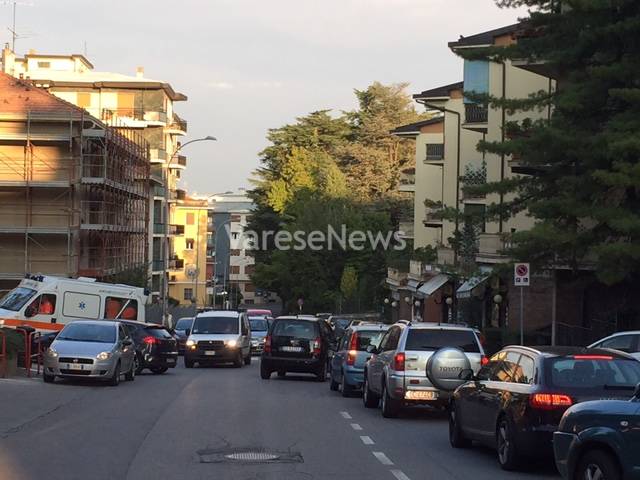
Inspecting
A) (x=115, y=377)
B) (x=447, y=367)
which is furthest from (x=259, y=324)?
(x=447, y=367)

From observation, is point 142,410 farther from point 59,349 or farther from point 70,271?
point 70,271

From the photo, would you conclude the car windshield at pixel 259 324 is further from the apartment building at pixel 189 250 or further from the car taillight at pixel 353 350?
the apartment building at pixel 189 250

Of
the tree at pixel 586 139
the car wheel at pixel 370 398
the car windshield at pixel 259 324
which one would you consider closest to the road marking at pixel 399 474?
the car wheel at pixel 370 398

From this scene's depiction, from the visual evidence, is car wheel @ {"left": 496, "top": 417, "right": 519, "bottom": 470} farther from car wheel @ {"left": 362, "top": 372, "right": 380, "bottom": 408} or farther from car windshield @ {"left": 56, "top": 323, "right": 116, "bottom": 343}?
car windshield @ {"left": 56, "top": 323, "right": 116, "bottom": 343}

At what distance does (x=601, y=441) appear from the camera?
8.99 meters

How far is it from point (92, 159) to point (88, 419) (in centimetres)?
4417

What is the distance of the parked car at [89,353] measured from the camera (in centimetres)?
2494

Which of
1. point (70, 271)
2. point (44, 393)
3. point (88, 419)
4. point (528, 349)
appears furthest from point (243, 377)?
point (70, 271)

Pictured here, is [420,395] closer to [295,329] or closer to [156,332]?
[295,329]

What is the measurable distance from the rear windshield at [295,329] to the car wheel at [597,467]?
2133 cm

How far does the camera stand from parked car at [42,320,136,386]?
2494 centimetres

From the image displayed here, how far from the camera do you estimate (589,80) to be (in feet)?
88.5

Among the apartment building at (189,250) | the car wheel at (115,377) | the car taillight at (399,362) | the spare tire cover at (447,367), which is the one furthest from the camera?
the apartment building at (189,250)

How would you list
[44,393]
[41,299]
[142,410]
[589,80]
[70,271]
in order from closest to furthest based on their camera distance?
[142,410]
[44,393]
[589,80]
[41,299]
[70,271]
